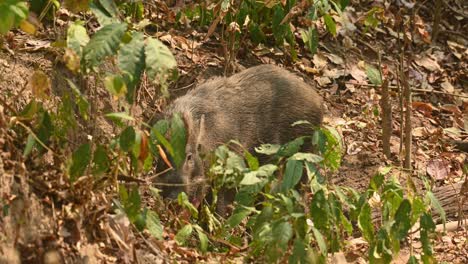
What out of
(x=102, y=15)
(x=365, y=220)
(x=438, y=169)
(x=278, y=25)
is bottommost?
(x=438, y=169)

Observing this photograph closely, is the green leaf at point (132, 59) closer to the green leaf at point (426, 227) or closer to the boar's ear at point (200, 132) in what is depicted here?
the green leaf at point (426, 227)

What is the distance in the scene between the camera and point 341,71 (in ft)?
30.3

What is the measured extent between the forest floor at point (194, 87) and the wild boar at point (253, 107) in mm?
381

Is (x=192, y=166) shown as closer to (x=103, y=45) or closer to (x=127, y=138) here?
(x=127, y=138)

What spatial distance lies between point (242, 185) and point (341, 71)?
15.8 feet

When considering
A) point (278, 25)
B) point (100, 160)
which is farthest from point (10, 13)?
point (278, 25)

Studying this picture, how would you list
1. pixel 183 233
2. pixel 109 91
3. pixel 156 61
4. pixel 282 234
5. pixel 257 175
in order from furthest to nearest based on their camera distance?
pixel 183 233, pixel 257 175, pixel 282 234, pixel 109 91, pixel 156 61

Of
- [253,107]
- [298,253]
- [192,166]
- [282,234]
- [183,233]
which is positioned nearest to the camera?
[282,234]

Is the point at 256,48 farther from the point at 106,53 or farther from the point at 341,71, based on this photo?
the point at 106,53

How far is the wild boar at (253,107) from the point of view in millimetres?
→ 7227

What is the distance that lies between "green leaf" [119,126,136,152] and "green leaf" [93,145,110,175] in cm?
19

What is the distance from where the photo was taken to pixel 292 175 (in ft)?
14.2

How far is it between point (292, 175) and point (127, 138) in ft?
2.93

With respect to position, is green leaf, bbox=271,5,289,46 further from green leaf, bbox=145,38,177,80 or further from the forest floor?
green leaf, bbox=145,38,177,80
